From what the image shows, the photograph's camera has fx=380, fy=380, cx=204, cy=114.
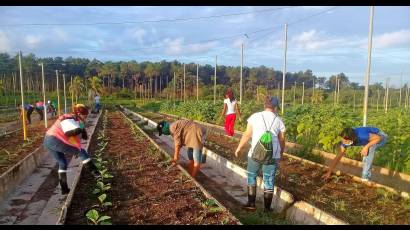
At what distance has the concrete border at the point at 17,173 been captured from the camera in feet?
23.3

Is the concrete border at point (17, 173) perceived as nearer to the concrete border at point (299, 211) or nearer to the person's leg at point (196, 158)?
the person's leg at point (196, 158)

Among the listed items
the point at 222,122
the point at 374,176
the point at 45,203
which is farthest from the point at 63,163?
the point at 222,122

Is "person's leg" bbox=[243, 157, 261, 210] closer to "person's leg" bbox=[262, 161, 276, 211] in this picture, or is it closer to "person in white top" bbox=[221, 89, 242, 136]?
"person's leg" bbox=[262, 161, 276, 211]

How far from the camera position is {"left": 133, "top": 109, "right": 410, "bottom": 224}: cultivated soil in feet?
18.6

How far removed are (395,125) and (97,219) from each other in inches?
297

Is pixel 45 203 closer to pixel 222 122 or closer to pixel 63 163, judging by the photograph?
pixel 63 163

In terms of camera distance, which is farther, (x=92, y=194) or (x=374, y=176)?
(x=374, y=176)

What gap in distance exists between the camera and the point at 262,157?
580 centimetres

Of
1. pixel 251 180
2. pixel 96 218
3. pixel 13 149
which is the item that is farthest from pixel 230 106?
pixel 96 218

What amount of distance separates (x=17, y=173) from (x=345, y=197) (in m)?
6.67

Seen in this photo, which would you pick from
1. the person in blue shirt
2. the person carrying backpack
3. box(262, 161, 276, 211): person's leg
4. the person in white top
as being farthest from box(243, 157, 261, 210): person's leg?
the person in white top

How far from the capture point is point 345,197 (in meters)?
6.66

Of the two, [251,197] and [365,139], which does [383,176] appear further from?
[251,197]

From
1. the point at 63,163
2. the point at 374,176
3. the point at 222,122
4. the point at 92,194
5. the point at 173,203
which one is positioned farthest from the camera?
the point at 222,122
